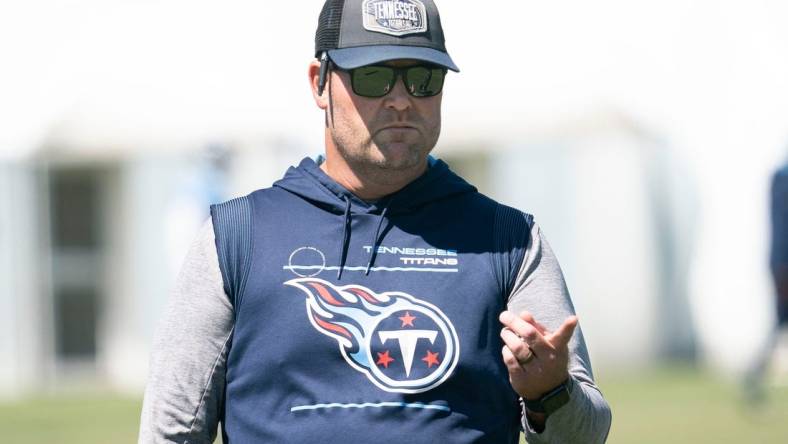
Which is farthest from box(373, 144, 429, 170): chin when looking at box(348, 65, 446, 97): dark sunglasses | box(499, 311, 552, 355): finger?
box(499, 311, 552, 355): finger

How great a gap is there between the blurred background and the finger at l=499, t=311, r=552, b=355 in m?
12.4

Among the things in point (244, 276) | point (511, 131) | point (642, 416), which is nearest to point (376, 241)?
point (244, 276)

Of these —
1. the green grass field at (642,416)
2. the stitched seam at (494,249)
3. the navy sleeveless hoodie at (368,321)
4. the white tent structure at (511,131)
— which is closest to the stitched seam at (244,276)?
the navy sleeveless hoodie at (368,321)

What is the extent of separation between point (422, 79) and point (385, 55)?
0.38 feet

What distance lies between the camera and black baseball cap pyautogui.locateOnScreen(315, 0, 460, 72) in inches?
139

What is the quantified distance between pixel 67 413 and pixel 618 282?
607 cm

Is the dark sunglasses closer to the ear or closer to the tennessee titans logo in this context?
the ear

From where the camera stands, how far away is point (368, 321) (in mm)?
3400

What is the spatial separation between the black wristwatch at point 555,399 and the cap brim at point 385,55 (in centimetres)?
76

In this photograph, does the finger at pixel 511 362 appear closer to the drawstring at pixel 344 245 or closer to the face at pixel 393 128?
the drawstring at pixel 344 245

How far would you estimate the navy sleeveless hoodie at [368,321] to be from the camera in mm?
3359

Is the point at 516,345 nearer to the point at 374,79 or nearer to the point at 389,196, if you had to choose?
the point at 389,196

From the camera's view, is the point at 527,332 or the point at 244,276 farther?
the point at 244,276

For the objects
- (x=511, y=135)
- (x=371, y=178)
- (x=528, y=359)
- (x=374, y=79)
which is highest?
(x=374, y=79)
